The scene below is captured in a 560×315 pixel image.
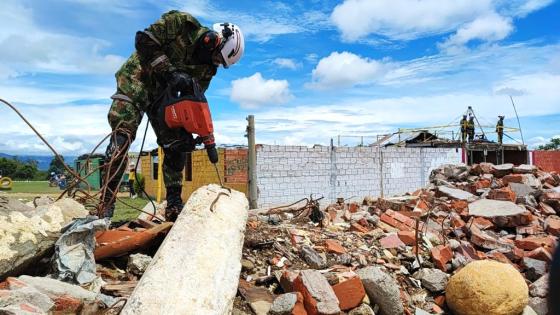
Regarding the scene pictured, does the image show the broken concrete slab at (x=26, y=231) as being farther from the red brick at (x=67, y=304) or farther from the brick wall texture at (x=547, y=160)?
the brick wall texture at (x=547, y=160)

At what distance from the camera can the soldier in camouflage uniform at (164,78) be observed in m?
3.72

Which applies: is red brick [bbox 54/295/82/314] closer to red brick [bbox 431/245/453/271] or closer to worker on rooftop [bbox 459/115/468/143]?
Result: red brick [bbox 431/245/453/271]

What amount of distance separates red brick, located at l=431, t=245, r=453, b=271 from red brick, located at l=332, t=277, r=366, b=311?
168 cm

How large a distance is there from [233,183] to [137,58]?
5.78m

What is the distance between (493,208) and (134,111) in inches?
266

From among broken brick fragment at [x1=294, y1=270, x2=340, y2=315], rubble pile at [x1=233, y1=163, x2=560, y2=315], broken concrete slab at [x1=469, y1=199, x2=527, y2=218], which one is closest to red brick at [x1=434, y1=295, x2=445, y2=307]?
rubble pile at [x1=233, y1=163, x2=560, y2=315]

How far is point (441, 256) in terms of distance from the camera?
492 centimetres

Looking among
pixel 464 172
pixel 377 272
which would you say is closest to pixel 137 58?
pixel 377 272

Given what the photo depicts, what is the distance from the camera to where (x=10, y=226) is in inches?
109

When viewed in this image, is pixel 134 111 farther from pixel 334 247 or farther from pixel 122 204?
pixel 122 204

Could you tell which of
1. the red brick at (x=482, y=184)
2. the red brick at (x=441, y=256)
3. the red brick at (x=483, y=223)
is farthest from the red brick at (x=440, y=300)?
the red brick at (x=482, y=184)

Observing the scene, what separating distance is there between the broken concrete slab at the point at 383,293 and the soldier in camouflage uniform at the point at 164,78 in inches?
61.8

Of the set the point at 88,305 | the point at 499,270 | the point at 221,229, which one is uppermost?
the point at 221,229

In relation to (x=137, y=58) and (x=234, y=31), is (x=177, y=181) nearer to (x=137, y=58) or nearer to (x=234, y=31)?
(x=137, y=58)
